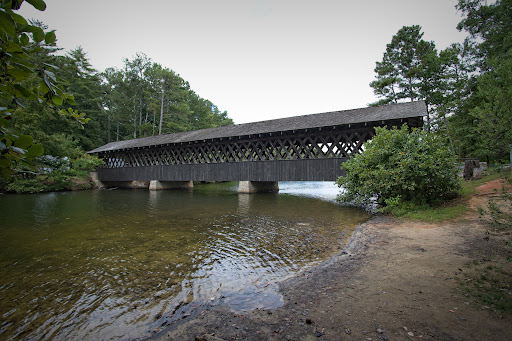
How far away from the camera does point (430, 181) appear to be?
8570 millimetres

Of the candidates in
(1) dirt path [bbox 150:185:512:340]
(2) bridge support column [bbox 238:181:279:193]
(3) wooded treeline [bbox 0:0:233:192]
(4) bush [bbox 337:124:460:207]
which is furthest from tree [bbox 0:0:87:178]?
(2) bridge support column [bbox 238:181:279:193]

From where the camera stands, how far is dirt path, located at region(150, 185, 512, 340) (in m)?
2.32

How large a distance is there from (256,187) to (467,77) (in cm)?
2078

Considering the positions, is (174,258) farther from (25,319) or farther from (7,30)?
(7,30)

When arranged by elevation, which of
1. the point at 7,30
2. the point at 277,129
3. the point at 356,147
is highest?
the point at 277,129

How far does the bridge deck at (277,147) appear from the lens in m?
14.7

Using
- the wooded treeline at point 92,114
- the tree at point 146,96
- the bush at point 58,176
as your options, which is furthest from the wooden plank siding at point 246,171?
the tree at point 146,96

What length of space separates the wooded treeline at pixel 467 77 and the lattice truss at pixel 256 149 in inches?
241

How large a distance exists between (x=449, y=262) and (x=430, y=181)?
562 cm

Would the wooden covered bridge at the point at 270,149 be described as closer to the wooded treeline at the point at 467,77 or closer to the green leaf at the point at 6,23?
the wooded treeline at the point at 467,77

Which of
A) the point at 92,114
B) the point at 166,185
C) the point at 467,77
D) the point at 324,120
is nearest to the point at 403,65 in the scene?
the point at 467,77

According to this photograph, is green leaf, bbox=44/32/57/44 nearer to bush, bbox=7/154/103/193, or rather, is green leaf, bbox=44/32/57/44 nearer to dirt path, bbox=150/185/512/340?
dirt path, bbox=150/185/512/340

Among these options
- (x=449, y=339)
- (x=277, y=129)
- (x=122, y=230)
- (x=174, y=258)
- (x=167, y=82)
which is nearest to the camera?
(x=449, y=339)

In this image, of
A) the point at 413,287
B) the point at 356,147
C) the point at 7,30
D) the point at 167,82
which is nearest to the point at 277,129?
the point at 356,147
